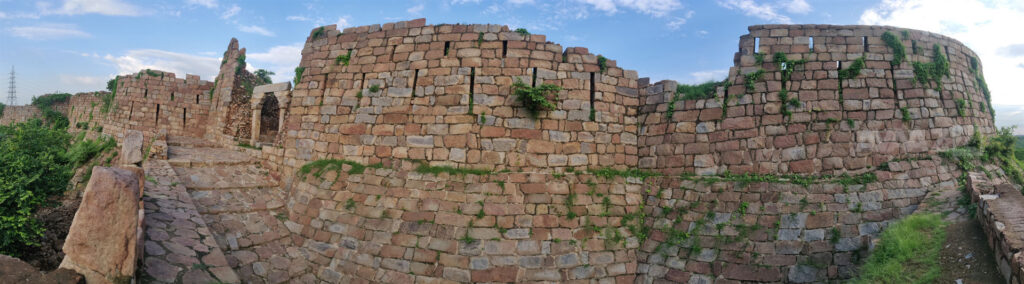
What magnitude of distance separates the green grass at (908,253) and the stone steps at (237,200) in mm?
10816

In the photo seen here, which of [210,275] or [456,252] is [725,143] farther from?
[210,275]

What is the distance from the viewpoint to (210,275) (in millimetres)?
6617

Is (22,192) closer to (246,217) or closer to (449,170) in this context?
(246,217)


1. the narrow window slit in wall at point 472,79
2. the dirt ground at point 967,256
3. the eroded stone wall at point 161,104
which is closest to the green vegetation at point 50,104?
the eroded stone wall at point 161,104

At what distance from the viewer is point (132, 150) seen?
10930mm

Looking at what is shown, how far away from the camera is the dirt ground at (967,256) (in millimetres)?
5512

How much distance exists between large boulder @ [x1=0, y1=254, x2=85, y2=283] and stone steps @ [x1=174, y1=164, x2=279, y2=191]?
4.53 metres

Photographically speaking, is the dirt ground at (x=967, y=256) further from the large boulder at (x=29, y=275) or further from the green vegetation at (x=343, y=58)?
the green vegetation at (x=343, y=58)

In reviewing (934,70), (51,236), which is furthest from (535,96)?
(51,236)

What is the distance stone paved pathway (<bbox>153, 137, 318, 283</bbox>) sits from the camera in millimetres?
7832

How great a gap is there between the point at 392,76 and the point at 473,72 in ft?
5.91

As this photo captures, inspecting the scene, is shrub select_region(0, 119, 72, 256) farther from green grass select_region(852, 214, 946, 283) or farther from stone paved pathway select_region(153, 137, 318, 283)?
green grass select_region(852, 214, 946, 283)

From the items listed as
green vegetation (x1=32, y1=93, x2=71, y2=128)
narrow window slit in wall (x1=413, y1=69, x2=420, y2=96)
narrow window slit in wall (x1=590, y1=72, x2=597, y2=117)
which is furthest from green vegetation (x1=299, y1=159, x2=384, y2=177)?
green vegetation (x1=32, y1=93, x2=71, y2=128)

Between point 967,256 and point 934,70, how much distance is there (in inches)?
174
